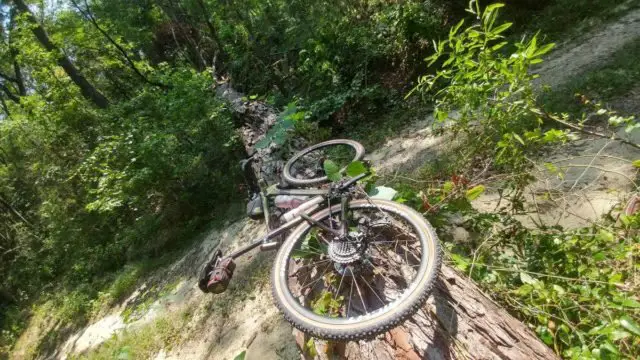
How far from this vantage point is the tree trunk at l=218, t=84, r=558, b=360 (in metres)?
1.84

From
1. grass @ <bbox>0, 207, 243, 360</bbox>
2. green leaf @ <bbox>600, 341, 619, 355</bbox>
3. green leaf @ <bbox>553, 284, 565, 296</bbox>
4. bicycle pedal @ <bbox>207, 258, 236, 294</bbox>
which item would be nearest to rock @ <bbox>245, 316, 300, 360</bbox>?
bicycle pedal @ <bbox>207, 258, 236, 294</bbox>

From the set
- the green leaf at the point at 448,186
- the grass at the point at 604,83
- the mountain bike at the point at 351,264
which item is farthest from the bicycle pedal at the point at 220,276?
the grass at the point at 604,83

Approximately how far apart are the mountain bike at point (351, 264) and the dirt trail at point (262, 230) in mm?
1115

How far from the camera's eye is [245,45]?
9719 mm

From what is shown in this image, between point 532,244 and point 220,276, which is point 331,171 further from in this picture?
point 532,244

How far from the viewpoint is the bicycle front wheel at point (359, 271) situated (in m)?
1.87

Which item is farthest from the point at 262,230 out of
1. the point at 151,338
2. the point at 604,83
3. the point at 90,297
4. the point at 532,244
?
the point at 90,297

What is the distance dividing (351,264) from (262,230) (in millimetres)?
3046

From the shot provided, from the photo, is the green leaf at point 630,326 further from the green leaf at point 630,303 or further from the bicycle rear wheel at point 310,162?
the bicycle rear wheel at point 310,162

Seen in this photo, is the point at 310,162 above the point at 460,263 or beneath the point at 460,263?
above

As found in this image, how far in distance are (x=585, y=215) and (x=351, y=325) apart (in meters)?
2.22

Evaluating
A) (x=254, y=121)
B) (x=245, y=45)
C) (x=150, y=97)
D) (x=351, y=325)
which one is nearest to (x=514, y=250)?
(x=351, y=325)

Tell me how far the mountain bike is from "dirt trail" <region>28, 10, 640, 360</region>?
1.12 metres

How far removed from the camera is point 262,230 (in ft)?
16.8
